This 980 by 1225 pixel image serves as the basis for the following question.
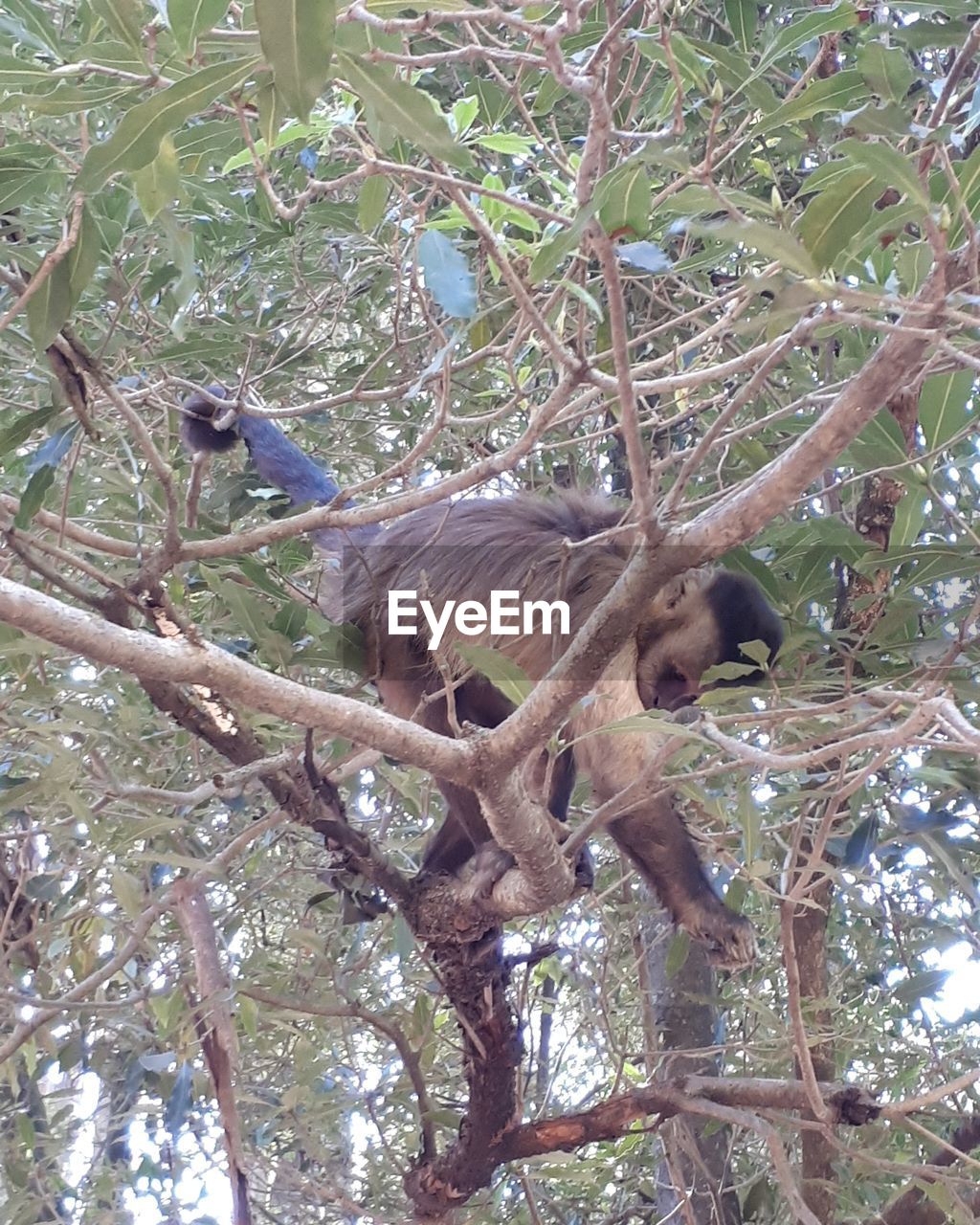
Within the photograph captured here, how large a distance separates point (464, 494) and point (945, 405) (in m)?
1.08

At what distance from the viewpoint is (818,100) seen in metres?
1.69

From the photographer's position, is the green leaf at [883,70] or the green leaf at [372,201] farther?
the green leaf at [372,201]

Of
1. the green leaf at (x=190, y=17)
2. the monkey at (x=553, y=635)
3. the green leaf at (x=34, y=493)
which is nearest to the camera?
the green leaf at (x=190, y=17)

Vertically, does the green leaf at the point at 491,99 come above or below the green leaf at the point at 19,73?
above

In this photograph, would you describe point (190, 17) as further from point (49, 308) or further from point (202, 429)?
point (202, 429)

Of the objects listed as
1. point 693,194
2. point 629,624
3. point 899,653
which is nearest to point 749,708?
point 899,653

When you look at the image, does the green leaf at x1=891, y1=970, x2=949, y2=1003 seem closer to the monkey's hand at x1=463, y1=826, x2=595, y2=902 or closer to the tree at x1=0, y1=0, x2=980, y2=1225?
the tree at x1=0, y1=0, x2=980, y2=1225

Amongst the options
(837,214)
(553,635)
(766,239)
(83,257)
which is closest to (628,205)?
(837,214)

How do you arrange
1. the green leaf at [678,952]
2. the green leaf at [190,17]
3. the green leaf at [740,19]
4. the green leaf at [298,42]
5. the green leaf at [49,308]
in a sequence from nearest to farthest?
1. the green leaf at [298,42]
2. the green leaf at [190,17]
3. the green leaf at [49,308]
4. the green leaf at [740,19]
5. the green leaf at [678,952]

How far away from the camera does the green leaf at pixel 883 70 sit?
1633 millimetres

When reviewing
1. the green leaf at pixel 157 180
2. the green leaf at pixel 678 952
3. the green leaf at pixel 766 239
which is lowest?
the green leaf at pixel 678 952

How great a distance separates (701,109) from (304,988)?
2437 millimetres

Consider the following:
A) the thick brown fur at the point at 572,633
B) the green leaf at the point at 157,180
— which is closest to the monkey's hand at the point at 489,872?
the thick brown fur at the point at 572,633

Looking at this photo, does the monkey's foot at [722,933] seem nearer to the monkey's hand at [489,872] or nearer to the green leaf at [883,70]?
the monkey's hand at [489,872]
